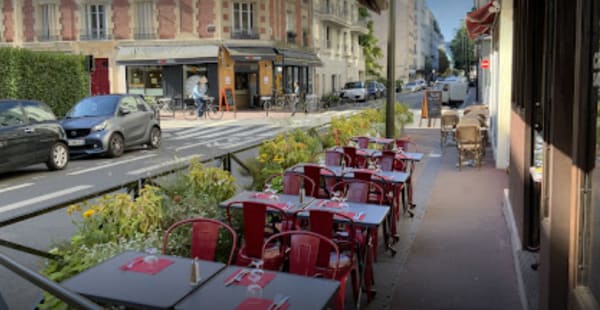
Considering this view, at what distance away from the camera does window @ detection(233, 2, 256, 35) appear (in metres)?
39.2

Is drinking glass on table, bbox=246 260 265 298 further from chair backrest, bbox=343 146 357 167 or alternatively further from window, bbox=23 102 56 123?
window, bbox=23 102 56 123

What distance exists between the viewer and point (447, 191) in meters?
11.0

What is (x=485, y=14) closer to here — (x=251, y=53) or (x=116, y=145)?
(x=116, y=145)

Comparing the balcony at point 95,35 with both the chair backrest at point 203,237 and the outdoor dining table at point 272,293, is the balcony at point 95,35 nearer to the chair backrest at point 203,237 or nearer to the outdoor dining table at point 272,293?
the chair backrest at point 203,237

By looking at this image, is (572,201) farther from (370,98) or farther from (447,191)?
(370,98)

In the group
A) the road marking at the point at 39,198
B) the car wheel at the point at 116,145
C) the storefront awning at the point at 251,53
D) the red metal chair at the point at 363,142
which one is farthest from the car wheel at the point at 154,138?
the storefront awning at the point at 251,53

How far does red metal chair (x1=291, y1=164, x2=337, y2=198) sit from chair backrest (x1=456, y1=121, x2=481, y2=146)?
18.4 feet

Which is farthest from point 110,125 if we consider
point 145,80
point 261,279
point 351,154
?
point 145,80

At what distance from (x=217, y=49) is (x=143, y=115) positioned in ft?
68.2

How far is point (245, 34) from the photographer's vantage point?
128ft

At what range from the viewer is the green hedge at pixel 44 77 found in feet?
68.2

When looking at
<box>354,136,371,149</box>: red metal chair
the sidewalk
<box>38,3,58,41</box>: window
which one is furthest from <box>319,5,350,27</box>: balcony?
the sidewalk

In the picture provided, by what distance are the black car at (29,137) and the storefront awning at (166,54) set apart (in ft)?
78.7

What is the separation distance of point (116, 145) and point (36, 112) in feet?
9.02
